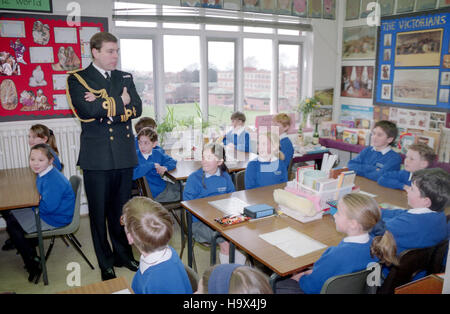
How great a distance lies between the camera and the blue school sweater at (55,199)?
2869 millimetres

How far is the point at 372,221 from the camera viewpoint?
1.78 metres

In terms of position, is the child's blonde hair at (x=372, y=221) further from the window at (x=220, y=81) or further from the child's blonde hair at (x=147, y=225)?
the window at (x=220, y=81)

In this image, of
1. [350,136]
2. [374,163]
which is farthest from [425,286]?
[350,136]

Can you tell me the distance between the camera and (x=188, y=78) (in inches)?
202

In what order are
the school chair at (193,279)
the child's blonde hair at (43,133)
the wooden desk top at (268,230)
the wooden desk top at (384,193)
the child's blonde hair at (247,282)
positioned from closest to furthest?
the child's blonde hair at (247,282), the school chair at (193,279), the wooden desk top at (268,230), the wooden desk top at (384,193), the child's blonde hair at (43,133)

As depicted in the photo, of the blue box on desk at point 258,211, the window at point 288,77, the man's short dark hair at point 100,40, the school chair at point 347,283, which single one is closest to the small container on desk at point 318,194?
the blue box on desk at point 258,211

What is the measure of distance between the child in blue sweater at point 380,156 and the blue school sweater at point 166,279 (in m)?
2.30

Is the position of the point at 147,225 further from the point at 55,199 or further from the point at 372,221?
the point at 55,199

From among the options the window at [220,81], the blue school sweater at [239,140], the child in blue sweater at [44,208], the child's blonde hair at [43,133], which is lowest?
the child in blue sweater at [44,208]

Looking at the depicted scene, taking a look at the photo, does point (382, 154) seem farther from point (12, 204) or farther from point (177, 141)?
point (12, 204)

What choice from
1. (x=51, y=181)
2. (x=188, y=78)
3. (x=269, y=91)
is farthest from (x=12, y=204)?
(x=269, y=91)

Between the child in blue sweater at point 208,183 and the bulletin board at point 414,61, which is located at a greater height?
the bulletin board at point 414,61

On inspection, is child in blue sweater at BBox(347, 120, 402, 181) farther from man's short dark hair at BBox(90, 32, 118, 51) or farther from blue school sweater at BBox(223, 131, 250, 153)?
man's short dark hair at BBox(90, 32, 118, 51)

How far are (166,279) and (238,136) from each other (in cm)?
343
